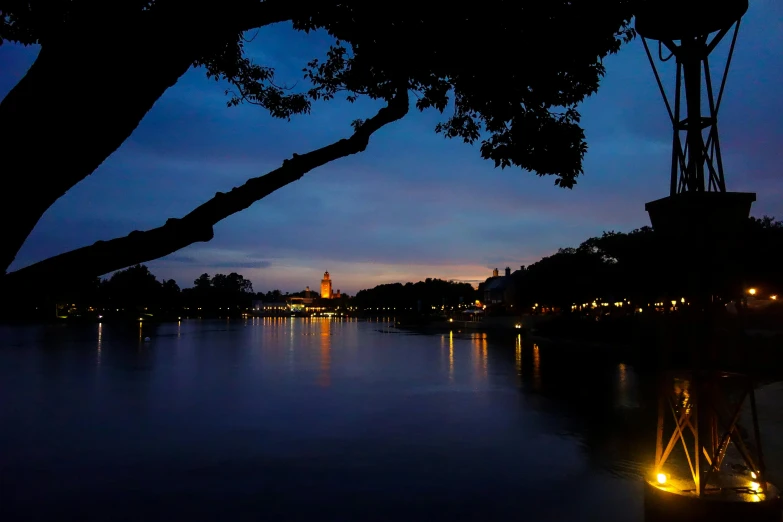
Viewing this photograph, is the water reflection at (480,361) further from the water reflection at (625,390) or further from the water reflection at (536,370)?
the water reflection at (625,390)

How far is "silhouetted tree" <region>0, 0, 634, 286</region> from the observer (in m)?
2.51

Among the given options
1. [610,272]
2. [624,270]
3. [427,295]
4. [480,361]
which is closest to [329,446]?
[480,361]

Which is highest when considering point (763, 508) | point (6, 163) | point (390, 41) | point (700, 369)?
point (390, 41)

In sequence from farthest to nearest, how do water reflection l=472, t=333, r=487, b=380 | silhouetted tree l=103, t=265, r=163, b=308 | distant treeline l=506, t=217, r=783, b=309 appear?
1. silhouetted tree l=103, t=265, r=163, b=308
2. distant treeline l=506, t=217, r=783, b=309
3. water reflection l=472, t=333, r=487, b=380

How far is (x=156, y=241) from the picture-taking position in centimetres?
288

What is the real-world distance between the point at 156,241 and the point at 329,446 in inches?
388

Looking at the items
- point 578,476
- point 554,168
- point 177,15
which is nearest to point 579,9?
point 554,168

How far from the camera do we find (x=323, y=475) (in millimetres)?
9938

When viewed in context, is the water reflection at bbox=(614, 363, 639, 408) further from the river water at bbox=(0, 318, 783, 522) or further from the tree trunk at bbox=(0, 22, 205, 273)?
the tree trunk at bbox=(0, 22, 205, 273)

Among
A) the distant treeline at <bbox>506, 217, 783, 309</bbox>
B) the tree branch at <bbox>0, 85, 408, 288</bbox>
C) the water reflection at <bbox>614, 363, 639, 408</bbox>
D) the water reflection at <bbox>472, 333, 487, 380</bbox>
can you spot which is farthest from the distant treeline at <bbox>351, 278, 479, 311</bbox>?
the tree branch at <bbox>0, 85, 408, 288</bbox>

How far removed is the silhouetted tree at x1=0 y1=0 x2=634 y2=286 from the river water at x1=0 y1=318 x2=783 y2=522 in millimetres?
5101

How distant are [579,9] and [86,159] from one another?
4.35m

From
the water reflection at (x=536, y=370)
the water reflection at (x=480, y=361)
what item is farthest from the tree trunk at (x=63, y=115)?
the water reflection at (x=480, y=361)

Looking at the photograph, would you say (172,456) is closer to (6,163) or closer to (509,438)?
(509,438)
